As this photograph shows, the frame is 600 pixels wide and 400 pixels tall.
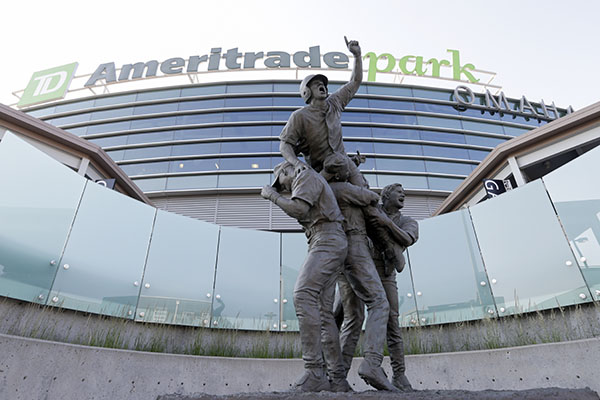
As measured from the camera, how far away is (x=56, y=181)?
582cm

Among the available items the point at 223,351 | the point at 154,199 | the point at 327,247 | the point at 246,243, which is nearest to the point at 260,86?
the point at 154,199

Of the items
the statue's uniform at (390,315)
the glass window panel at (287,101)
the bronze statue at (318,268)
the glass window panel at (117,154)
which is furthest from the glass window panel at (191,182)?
the bronze statue at (318,268)

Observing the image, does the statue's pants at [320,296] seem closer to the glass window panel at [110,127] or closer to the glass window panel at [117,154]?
the glass window panel at [117,154]

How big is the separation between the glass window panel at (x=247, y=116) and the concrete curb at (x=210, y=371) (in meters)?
21.9

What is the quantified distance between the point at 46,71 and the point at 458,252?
37244 mm

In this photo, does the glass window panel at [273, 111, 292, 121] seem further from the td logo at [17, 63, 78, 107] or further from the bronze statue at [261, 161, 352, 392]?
the bronze statue at [261, 161, 352, 392]

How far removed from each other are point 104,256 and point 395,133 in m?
22.3

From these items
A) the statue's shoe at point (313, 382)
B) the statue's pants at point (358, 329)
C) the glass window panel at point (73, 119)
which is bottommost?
the statue's shoe at point (313, 382)

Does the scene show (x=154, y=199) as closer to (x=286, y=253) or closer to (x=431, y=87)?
(x=286, y=253)

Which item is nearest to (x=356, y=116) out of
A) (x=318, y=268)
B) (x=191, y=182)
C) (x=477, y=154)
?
(x=477, y=154)

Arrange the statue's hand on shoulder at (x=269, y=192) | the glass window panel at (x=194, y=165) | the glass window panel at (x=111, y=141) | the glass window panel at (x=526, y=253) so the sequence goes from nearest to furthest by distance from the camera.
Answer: the statue's hand on shoulder at (x=269, y=192) → the glass window panel at (x=526, y=253) → the glass window panel at (x=194, y=165) → the glass window panel at (x=111, y=141)

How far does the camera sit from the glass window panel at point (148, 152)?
79.9 feet

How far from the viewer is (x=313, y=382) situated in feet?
8.16

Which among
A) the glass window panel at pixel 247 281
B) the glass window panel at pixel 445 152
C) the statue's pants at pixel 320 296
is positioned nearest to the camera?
the statue's pants at pixel 320 296
